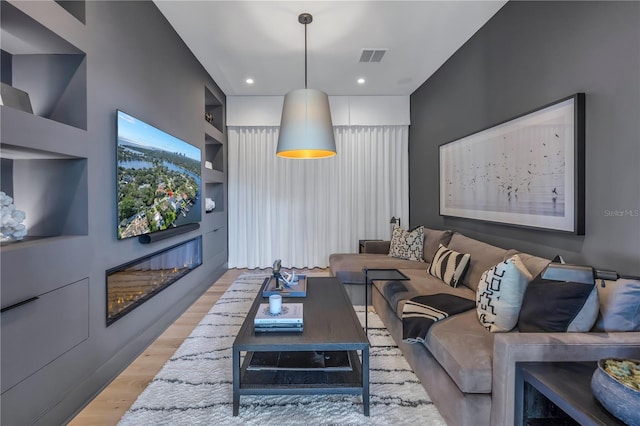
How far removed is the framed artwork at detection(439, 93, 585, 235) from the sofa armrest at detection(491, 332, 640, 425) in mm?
867

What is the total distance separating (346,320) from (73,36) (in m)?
2.23

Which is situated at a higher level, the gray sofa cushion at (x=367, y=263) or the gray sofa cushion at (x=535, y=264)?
the gray sofa cushion at (x=535, y=264)

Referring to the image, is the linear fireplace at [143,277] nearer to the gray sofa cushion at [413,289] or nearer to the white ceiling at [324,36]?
the gray sofa cushion at [413,289]

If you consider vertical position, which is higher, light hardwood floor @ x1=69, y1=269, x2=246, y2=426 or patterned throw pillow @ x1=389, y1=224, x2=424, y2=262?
patterned throw pillow @ x1=389, y1=224, x2=424, y2=262

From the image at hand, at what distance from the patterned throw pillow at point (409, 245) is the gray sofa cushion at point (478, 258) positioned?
0.81 m

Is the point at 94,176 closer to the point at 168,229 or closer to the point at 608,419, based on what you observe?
the point at 168,229

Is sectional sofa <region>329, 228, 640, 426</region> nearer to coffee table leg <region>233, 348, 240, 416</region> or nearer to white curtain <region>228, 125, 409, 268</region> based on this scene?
coffee table leg <region>233, 348, 240, 416</region>

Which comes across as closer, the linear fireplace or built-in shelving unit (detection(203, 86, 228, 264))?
the linear fireplace

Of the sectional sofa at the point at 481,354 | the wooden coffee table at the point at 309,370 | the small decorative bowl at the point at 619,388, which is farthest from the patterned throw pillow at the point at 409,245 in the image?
the small decorative bowl at the point at 619,388

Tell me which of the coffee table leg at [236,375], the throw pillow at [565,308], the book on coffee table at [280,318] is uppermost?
the throw pillow at [565,308]

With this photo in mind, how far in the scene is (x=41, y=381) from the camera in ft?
4.78

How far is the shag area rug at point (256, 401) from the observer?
5.27 ft

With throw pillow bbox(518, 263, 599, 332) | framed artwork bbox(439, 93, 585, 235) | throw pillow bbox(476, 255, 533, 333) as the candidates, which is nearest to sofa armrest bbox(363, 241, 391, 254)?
framed artwork bbox(439, 93, 585, 235)

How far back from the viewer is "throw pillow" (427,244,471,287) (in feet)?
8.39
